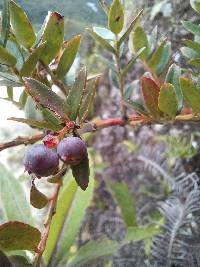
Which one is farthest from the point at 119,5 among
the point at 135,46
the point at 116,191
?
the point at 116,191

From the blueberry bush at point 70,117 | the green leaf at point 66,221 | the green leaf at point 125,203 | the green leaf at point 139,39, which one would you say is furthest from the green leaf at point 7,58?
the green leaf at point 125,203

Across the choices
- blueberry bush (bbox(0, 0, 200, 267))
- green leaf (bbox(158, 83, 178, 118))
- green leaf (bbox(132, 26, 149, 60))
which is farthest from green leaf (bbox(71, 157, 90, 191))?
green leaf (bbox(132, 26, 149, 60))

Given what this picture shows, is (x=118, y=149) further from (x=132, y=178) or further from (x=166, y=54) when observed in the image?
(x=166, y=54)

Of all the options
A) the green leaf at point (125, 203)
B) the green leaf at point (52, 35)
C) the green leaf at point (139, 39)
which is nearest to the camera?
the green leaf at point (52, 35)

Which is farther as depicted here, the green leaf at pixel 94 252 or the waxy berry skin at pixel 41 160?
the green leaf at pixel 94 252

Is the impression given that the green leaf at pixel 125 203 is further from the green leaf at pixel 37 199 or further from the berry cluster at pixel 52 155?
the berry cluster at pixel 52 155

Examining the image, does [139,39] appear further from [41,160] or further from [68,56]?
[41,160]

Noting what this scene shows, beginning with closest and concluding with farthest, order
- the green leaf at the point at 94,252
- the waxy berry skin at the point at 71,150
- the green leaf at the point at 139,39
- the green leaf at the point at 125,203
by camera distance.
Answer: the waxy berry skin at the point at 71,150 < the green leaf at the point at 139,39 < the green leaf at the point at 94,252 < the green leaf at the point at 125,203
